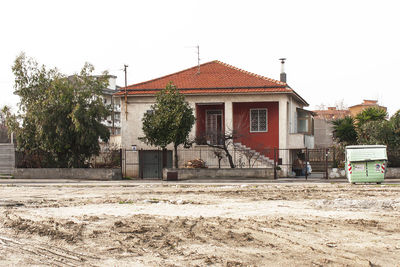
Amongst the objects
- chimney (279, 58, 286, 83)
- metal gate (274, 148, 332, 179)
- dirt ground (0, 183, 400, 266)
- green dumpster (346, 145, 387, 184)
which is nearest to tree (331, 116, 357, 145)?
metal gate (274, 148, 332, 179)

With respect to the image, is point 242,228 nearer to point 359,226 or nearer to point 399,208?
point 359,226

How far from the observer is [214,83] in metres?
31.5

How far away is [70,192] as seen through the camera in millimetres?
18016

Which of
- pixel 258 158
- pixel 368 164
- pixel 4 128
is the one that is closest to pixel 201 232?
pixel 368 164

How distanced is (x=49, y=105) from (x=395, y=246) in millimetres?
22495

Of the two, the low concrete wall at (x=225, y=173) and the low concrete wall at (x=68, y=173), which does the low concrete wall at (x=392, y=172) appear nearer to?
the low concrete wall at (x=225, y=173)

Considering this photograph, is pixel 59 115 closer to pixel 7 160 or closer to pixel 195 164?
pixel 7 160

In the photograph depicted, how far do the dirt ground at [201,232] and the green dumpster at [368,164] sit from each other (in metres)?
8.14

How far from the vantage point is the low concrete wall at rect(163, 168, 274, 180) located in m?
25.8

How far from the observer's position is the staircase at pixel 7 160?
93.1ft

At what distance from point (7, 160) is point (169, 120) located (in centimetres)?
1022

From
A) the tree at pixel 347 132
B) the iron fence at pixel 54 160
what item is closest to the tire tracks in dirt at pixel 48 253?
the iron fence at pixel 54 160

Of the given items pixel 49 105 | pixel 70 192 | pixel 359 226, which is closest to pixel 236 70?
pixel 49 105

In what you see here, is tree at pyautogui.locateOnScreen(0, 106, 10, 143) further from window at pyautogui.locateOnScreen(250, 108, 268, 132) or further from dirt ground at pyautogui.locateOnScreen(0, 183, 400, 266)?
window at pyautogui.locateOnScreen(250, 108, 268, 132)
